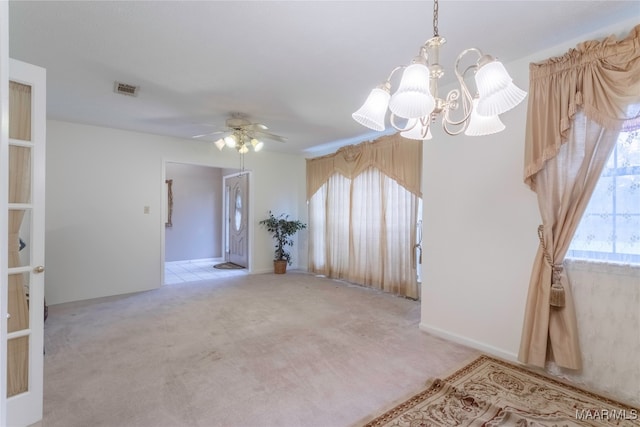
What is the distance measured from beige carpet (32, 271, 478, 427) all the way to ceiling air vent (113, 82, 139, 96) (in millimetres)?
2459


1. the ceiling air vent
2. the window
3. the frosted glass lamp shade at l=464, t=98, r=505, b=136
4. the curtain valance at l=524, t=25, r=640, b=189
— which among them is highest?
the ceiling air vent

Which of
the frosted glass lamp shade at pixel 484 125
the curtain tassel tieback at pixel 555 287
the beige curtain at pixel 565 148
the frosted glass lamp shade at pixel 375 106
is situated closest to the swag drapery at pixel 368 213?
the beige curtain at pixel 565 148

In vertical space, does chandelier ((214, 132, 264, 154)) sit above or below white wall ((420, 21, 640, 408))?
above

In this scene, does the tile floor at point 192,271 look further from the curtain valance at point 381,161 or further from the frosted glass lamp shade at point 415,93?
the frosted glass lamp shade at point 415,93

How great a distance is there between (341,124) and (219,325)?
301 cm

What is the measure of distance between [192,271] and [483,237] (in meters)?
5.52

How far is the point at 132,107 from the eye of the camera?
3385 mm

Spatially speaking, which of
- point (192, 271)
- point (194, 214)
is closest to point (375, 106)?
point (192, 271)

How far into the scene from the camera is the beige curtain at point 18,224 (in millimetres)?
1653

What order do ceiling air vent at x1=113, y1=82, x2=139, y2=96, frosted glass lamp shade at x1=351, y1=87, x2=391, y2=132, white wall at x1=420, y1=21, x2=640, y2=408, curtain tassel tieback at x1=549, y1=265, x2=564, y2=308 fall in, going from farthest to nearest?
1. ceiling air vent at x1=113, y1=82, x2=139, y2=96
2. white wall at x1=420, y1=21, x2=640, y2=408
3. curtain tassel tieback at x1=549, y1=265, x2=564, y2=308
4. frosted glass lamp shade at x1=351, y1=87, x2=391, y2=132

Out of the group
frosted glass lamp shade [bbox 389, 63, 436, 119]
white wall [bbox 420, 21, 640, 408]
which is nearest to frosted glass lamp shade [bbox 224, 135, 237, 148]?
white wall [bbox 420, 21, 640, 408]

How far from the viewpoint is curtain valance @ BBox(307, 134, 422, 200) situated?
3990 mm

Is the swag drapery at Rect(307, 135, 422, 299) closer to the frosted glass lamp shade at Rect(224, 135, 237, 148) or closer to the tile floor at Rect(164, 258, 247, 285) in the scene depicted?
the tile floor at Rect(164, 258, 247, 285)

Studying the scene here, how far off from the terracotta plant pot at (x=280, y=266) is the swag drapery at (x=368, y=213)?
545 mm
